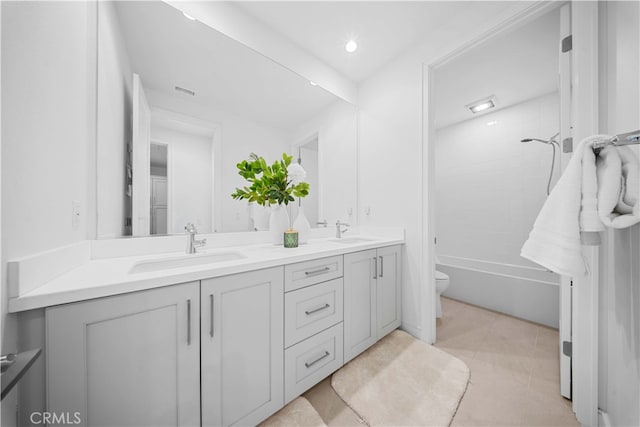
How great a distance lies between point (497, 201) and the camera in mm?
2559

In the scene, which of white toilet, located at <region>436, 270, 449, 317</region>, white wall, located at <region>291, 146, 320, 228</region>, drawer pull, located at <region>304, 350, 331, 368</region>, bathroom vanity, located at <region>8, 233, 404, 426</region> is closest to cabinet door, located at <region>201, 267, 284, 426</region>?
bathroom vanity, located at <region>8, 233, 404, 426</region>

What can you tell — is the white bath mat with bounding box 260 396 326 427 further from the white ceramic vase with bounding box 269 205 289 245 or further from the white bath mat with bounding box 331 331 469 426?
the white ceramic vase with bounding box 269 205 289 245

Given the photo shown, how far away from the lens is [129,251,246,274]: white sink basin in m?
1.07

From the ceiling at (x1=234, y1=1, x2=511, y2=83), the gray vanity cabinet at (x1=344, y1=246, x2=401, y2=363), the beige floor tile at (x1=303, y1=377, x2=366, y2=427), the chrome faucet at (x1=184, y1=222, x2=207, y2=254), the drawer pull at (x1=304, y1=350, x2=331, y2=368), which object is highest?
the ceiling at (x1=234, y1=1, x2=511, y2=83)

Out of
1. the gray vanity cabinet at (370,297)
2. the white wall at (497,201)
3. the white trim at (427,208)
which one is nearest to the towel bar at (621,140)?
the white trim at (427,208)

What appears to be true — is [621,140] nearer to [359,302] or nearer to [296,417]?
[359,302]

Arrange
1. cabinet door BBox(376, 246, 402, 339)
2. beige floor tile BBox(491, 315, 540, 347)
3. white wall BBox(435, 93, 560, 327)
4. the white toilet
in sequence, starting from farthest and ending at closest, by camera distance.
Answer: white wall BBox(435, 93, 560, 327) → the white toilet → beige floor tile BBox(491, 315, 540, 347) → cabinet door BBox(376, 246, 402, 339)

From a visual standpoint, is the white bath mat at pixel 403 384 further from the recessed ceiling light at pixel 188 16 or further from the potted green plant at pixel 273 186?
the recessed ceiling light at pixel 188 16

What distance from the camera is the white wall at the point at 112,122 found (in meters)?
1.07

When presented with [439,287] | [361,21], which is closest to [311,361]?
[439,287]

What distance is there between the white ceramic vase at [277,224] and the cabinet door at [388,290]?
74cm

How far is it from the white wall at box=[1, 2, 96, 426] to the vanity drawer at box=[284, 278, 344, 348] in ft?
2.61

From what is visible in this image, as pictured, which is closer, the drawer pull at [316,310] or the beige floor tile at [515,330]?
the drawer pull at [316,310]

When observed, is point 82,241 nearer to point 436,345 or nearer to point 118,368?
point 118,368
